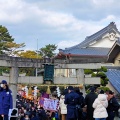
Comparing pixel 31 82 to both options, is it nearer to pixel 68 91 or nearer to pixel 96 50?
pixel 68 91

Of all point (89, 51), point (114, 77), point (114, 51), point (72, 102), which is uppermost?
point (89, 51)

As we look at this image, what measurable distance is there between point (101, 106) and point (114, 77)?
17120 mm

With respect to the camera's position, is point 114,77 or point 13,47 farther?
point 13,47

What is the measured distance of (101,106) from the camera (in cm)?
1026

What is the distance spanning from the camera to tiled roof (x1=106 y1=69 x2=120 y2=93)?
25.4 meters

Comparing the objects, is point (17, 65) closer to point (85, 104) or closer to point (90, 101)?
point (85, 104)

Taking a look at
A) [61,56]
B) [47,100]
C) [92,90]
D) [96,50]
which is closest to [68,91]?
[92,90]

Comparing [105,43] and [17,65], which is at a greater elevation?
[105,43]

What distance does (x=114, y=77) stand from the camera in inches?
1067

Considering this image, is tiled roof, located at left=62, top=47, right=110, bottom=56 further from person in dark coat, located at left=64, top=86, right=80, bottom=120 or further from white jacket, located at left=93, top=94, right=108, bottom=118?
white jacket, located at left=93, top=94, right=108, bottom=118

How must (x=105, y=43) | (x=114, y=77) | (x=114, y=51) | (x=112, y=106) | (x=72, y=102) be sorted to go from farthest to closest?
(x=105, y=43), (x=114, y=77), (x=114, y=51), (x=72, y=102), (x=112, y=106)

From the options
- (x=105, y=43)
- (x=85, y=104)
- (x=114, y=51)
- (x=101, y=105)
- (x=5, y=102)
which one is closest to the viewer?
(x=101, y=105)

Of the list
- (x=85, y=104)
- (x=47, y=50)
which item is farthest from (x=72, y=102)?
(x=47, y=50)

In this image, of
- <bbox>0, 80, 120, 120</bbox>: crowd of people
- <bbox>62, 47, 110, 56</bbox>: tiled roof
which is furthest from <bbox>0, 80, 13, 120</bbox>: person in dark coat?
<bbox>62, 47, 110, 56</bbox>: tiled roof
